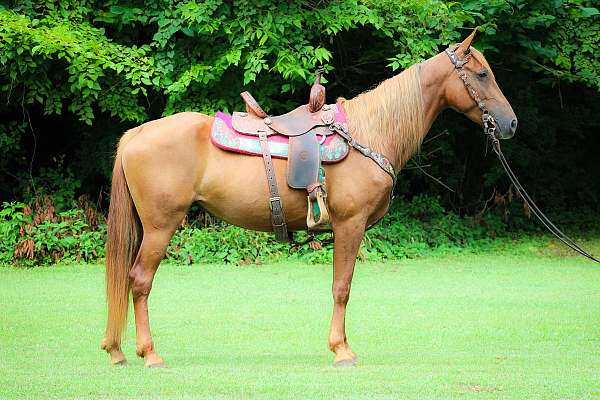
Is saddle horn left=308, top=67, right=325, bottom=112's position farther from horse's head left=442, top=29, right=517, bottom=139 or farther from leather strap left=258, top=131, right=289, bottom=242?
horse's head left=442, top=29, right=517, bottom=139

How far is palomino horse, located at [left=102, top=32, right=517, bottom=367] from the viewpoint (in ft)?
20.2

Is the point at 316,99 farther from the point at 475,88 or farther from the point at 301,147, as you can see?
the point at 475,88

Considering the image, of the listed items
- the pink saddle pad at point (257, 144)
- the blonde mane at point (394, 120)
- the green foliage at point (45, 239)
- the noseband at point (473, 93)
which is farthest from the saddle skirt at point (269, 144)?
the green foliage at point (45, 239)

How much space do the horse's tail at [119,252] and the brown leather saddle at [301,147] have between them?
91 centimetres

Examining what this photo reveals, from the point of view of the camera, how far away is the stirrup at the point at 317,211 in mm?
6168

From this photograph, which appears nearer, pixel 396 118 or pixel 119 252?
pixel 119 252

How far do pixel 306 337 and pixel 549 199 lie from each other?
10.7 m

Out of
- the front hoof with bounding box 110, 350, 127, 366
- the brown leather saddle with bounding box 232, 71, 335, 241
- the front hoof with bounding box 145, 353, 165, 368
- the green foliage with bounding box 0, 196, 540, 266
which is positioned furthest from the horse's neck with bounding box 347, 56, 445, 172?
the green foliage with bounding box 0, 196, 540, 266

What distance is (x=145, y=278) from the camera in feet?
20.1

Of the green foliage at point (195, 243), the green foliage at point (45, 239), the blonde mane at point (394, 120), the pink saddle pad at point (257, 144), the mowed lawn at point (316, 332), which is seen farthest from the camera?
the green foliage at point (195, 243)

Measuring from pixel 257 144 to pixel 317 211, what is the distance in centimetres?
63

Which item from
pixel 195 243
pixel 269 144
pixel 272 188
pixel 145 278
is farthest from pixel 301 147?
pixel 195 243

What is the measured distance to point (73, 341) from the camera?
7348 mm

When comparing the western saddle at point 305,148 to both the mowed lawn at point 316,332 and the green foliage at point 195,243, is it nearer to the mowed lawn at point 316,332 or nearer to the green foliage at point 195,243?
the mowed lawn at point 316,332
